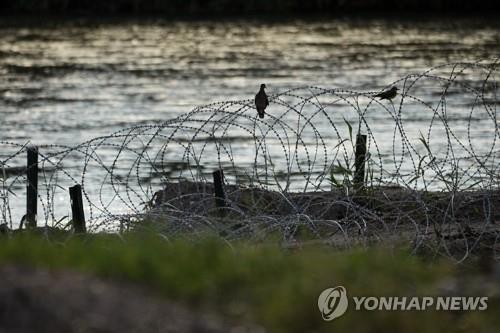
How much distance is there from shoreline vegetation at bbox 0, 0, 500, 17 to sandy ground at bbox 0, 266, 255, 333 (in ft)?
153

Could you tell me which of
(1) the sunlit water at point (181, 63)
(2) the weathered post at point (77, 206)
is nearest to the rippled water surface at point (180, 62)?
(1) the sunlit water at point (181, 63)

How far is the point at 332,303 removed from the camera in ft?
20.8

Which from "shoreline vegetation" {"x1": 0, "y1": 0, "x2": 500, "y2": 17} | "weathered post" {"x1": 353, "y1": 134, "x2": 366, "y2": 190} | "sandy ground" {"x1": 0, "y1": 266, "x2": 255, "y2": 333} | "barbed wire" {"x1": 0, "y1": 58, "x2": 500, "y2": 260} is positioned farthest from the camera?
"shoreline vegetation" {"x1": 0, "y1": 0, "x2": 500, "y2": 17}

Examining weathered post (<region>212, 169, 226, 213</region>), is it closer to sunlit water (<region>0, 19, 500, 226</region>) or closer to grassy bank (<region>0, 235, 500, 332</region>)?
grassy bank (<region>0, 235, 500, 332</region>)

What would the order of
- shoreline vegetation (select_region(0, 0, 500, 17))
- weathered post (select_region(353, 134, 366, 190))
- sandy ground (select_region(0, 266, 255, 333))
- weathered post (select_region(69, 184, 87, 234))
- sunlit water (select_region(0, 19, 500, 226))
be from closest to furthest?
sandy ground (select_region(0, 266, 255, 333))
weathered post (select_region(69, 184, 87, 234))
weathered post (select_region(353, 134, 366, 190))
sunlit water (select_region(0, 19, 500, 226))
shoreline vegetation (select_region(0, 0, 500, 17))

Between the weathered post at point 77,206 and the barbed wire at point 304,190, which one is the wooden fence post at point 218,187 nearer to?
the barbed wire at point 304,190

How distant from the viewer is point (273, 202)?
12.0 m

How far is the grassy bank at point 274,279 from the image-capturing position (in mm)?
6191

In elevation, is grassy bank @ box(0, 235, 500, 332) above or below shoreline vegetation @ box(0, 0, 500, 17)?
above

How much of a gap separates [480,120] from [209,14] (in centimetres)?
2987

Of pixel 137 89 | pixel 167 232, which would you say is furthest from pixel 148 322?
pixel 137 89

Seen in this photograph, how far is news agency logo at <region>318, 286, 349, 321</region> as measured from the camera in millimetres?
6207

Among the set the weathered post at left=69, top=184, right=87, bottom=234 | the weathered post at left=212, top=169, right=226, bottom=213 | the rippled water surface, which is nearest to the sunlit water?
the rippled water surface

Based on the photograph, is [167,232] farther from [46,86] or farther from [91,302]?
[46,86]
